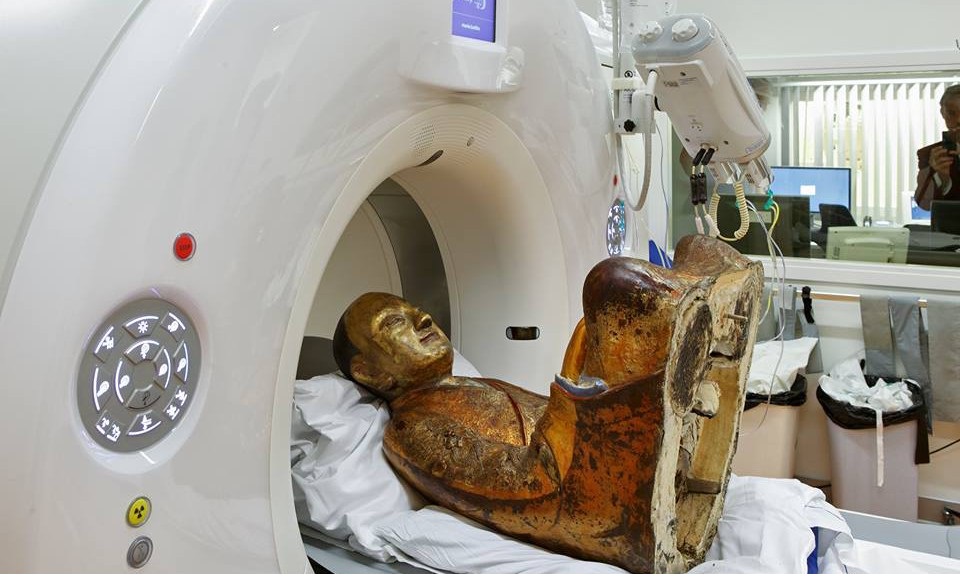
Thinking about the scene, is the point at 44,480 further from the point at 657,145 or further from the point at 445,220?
the point at 657,145

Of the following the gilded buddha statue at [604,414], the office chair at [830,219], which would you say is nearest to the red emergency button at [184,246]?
the gilded buddha statue at [604,414]

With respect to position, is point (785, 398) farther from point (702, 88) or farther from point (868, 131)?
point (702, 88)

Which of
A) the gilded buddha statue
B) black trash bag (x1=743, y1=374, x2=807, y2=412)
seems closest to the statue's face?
the gilded buddha statue

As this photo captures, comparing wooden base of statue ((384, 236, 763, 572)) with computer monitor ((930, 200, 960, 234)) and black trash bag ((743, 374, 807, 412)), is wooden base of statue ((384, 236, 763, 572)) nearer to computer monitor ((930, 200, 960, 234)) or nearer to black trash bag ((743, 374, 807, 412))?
black trash bag ((743, 374, 807, 412))

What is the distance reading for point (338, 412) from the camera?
158 cm

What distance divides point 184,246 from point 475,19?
71cm

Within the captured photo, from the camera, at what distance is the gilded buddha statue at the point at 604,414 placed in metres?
1.17

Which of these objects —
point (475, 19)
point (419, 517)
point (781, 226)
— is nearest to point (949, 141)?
point (781, 226)

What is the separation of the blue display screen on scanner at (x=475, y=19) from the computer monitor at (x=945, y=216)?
2561mm

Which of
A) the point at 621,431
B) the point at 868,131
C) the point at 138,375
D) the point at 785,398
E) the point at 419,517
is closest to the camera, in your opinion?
the point at 138,375

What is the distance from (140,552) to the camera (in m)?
0.96

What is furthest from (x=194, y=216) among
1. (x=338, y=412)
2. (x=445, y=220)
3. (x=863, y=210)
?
(x=863, y=210)

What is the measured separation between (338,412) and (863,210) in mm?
2745

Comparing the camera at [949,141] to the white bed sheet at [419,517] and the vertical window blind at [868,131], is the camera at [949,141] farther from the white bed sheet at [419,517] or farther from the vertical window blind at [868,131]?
the white bed sheet at [419,517]
